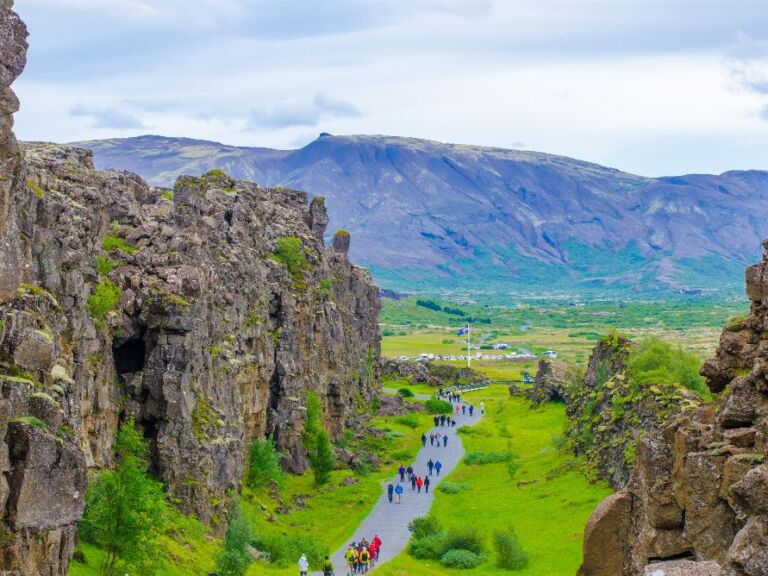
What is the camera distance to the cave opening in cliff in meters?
66.3

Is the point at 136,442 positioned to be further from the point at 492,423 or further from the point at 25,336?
the point at 492,423

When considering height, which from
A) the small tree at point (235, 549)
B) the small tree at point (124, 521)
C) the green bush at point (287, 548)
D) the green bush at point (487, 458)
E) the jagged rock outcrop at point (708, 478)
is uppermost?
the jagged rock outcrop at point (708, 478)

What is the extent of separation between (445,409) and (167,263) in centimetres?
9484

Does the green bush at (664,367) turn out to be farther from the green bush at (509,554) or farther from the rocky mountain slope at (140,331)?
the rocky mountain slope at (140,331)

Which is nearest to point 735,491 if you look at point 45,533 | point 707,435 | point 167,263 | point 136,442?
point 707,435

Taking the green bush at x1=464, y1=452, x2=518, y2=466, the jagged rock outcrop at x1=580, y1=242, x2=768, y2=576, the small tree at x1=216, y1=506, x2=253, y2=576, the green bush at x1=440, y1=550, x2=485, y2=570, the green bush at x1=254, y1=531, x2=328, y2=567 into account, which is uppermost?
the jagged rock outcrop at x1=580, y1=242, x2=768, y2=576

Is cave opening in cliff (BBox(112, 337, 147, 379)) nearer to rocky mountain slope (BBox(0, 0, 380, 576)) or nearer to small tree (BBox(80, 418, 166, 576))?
rocky mountain slope (BBox(0, 0, 380, 576))

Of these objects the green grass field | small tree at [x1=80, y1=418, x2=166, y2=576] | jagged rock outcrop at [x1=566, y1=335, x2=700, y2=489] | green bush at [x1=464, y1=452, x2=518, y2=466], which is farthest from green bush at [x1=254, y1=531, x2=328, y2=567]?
green bush at [x1=464, y1=452, x2=518, y2=466]

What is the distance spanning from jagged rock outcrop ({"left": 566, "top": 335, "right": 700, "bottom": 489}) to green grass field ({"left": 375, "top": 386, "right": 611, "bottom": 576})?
7.35 ft

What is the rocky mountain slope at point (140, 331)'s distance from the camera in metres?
36.7

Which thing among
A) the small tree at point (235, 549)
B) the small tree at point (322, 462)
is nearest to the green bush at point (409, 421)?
the small tree at point (322, 462)

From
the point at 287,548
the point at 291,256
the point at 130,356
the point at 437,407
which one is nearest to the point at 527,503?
the point at 287,548

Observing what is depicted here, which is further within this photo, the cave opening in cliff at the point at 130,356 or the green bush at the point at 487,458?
the green bush at the point at 487,458

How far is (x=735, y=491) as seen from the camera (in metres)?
23.2
